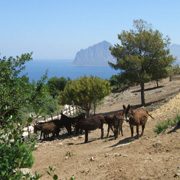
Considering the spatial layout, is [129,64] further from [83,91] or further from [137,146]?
[137,146]

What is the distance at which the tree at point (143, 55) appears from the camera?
1147 inches

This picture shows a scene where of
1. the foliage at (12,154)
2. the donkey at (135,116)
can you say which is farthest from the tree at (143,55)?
the foliage at (12,154)

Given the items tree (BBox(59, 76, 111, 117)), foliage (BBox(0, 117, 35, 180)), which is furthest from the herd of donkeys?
foliage (BBox(0, 117, 35, 180))

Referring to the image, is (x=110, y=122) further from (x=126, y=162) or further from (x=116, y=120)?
(x=126, y=162)

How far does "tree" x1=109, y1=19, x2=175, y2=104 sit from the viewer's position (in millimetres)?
29141

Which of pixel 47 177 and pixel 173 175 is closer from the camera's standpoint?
pixel 173 175

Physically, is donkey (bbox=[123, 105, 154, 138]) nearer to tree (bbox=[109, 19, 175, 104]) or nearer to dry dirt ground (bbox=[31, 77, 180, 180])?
dry dirt ground (bbox=[31, 77, 180, 180])

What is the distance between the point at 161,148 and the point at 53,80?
6031 cm

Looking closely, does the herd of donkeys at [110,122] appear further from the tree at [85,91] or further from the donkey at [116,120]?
the tree at [85,91]

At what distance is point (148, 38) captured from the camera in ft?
96.8

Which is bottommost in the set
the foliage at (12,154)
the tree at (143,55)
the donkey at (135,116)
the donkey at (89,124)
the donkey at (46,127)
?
the donkey at (46,127)

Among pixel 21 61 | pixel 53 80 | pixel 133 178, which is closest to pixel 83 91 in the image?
pixel 21 61

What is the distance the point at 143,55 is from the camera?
99.9ft

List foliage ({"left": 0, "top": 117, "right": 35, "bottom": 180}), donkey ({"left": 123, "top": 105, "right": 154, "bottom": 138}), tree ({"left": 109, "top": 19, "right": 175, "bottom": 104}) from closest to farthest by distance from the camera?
foliage ({"left": 0, "top": 117, "right": 35, "bottom": 180}) < donkey ({"left": 123, "top": 105, "right": 154, "bottom": 138}) < tree ({"left": 109, "top": 19, "right": 175, "bottom": 104})
